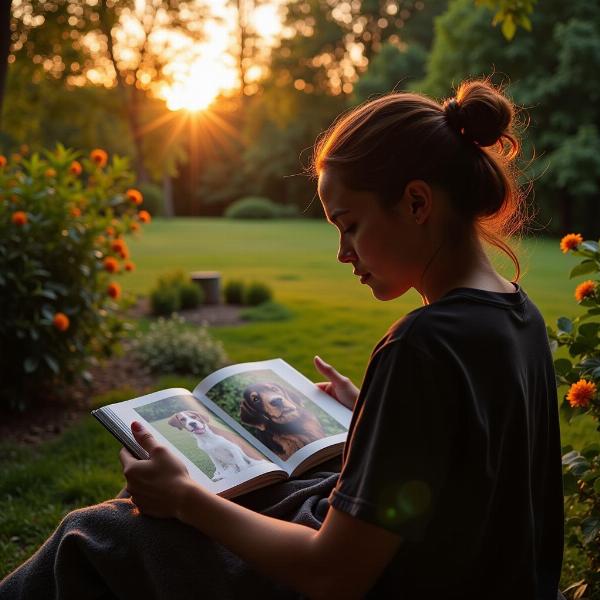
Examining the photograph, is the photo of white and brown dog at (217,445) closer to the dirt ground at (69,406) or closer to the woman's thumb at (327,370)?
the woman's thumb at (327,370)

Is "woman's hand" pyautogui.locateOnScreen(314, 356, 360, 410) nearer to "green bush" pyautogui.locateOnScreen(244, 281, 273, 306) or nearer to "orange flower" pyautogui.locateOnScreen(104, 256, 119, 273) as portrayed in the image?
"orange flower" pyautogui.locateOnScreen(104, 256, 119, 273)

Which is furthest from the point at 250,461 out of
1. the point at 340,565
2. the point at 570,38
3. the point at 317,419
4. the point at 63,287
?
the point at 570,38

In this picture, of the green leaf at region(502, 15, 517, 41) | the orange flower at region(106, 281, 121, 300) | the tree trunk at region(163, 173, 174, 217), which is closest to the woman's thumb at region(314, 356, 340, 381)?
the green leaf at region(502, 15, 517, 41)

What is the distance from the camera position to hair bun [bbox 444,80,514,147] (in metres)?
1.33

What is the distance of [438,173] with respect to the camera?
1278 mm

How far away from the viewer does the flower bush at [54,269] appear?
3.98 metres

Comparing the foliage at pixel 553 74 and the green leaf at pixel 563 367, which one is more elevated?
the foliage at pixel 553 74

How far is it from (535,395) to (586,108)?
22.9m

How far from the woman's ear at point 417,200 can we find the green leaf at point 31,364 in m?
3.15

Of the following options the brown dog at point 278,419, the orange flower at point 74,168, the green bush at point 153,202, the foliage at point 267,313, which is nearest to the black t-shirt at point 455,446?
the brown dog at point 278,419

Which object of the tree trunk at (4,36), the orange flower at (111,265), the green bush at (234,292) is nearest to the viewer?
the tree trunk at (4,36)

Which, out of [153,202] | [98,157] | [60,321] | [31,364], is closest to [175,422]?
[60,321]

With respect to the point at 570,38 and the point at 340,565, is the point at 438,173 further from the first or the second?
the point at 570,38

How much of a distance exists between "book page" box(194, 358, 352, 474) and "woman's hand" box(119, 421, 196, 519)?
1.19 ft
